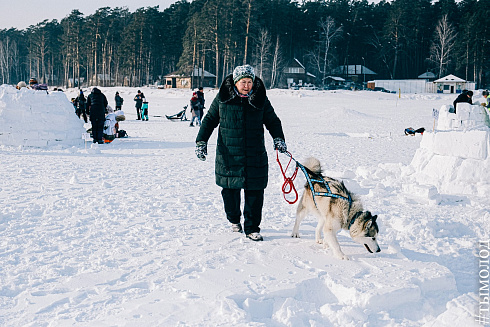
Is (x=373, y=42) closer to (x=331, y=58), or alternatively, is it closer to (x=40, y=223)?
(x=331, y=58)

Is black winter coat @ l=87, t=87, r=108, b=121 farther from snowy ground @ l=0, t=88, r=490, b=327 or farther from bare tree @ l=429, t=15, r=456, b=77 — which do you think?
bare tree @ l=429, t=15, r=456, b=77

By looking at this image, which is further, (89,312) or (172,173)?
(172,173)

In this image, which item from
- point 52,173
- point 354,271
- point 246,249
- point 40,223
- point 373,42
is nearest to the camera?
point 354,271

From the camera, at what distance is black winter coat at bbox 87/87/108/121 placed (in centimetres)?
1170

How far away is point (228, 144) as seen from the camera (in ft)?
13.8

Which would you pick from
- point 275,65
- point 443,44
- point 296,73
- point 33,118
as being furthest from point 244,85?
point 443,44

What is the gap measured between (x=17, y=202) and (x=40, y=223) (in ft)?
3.89

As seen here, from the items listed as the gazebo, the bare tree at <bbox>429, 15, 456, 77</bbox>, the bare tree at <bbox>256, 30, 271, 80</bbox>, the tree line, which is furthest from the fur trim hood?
the bare tree at <bbox>429, 15, 456, 77</bbox>

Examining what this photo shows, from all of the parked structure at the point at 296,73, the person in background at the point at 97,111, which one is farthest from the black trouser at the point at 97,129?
the parked structure at the point at 296,73

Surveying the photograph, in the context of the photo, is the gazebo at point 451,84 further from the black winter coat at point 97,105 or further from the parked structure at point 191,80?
the black winter coat at point 97,105

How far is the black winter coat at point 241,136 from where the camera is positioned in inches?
162

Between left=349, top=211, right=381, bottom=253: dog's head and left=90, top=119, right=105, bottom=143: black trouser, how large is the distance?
31.7 feet

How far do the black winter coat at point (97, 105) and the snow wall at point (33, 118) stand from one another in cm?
60

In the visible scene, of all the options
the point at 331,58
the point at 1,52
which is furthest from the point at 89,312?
the point at 1,52
